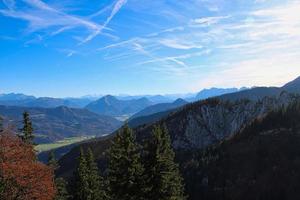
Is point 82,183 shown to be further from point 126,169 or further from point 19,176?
point 19,176

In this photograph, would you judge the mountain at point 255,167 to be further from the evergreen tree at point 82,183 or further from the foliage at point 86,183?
the evergreen tree at point 82,183

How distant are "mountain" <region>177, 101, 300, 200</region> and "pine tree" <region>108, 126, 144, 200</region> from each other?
101433 mm

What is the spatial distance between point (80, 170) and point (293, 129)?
131m

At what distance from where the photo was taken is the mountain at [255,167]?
457ft

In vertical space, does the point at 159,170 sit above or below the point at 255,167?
above

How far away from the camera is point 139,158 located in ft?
121

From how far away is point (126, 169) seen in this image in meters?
36.2

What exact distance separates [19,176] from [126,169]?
8817 mm

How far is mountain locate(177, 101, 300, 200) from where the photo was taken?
139250mm

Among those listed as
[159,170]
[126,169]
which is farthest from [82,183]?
Answer: [159,170]

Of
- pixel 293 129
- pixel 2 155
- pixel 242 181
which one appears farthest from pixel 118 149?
pixel 293 129

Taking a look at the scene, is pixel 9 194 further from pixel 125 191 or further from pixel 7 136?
pixel 125 191

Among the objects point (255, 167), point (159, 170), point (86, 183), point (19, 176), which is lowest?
point (255, 167)

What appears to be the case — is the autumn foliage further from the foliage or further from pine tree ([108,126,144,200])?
the foliage
